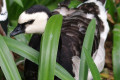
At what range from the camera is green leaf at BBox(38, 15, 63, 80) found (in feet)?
A: 5.48

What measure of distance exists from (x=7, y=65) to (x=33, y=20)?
0.34 m

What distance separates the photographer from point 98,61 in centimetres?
260

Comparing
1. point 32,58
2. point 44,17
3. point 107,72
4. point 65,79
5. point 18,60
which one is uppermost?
point 44,17

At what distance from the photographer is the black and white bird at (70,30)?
1913 millimetres

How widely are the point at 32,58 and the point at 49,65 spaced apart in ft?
0.44

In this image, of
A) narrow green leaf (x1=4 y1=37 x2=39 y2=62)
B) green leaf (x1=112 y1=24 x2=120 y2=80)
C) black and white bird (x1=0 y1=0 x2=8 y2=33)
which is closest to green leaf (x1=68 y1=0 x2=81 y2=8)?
green leaf (x1=112 y1=24 x2=120 y2=80)

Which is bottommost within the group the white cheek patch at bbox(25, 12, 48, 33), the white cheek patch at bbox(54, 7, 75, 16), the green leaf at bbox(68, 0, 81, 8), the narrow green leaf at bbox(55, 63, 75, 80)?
the narrow green leaf at bbox(55, 63, 75, 80)

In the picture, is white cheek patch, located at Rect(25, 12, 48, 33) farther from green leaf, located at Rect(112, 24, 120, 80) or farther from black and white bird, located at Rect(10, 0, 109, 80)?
green leaf, located at Rect(112, 24, 120, 80)

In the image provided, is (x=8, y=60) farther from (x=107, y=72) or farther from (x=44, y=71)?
(x=107, y=72)

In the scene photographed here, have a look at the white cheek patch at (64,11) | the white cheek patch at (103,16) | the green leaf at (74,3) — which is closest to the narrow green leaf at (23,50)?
the white cheek patch at (64,11)

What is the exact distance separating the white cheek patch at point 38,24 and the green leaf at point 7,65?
0.23 metres

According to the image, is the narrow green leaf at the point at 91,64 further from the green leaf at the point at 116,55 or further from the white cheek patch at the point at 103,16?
the white cheek patch at the point at 103,16

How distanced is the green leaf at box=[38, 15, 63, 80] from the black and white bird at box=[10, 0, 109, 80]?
0.19 meters

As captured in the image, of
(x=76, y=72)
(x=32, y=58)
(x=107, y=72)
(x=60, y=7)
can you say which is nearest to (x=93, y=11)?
(x=60, y=7)
